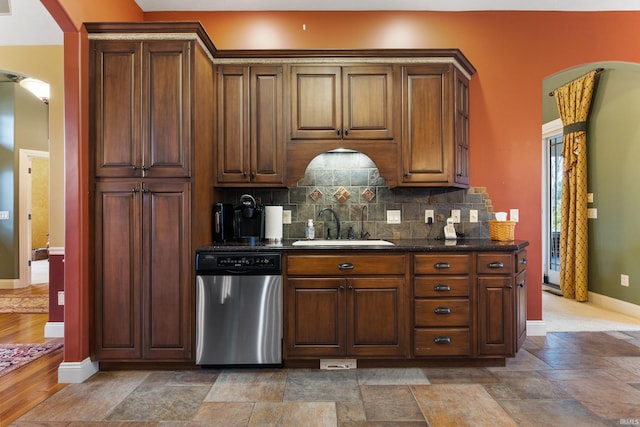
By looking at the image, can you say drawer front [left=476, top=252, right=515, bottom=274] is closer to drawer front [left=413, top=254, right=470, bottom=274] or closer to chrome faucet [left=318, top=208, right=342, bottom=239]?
drawer front [left=413, top=254, right=470, bottom=274]

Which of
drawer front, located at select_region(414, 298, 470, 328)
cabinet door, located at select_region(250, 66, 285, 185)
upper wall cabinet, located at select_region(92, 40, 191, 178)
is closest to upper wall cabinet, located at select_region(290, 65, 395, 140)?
cabinet door, located at select_region(250, 66, 285, 185)

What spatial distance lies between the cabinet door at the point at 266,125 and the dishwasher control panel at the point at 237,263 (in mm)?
692

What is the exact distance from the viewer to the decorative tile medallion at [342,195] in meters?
3.52

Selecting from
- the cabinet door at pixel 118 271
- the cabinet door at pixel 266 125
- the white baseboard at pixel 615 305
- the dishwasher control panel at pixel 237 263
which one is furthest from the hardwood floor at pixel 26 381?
the white baseboard at pixel 615 305

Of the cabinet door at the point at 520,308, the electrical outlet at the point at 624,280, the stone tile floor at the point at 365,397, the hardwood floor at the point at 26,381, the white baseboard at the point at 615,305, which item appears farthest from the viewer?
the electrical outlet at the point at 624,280

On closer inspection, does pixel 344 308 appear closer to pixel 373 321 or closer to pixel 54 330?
pixel 373 321

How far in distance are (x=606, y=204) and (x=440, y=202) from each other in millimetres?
2722

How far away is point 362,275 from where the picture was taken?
112 inches

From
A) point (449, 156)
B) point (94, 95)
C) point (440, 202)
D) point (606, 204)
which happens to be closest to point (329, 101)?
point (449, 156)

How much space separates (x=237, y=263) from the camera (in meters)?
2.81

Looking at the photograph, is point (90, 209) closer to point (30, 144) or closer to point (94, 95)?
point (94, 95)

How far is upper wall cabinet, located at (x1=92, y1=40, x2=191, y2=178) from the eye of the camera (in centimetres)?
280

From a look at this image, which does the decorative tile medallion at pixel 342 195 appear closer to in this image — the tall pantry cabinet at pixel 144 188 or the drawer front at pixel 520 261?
the tall pantry cabinet at pixel 144 188

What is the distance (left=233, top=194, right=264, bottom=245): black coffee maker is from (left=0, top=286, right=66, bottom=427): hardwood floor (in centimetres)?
160
